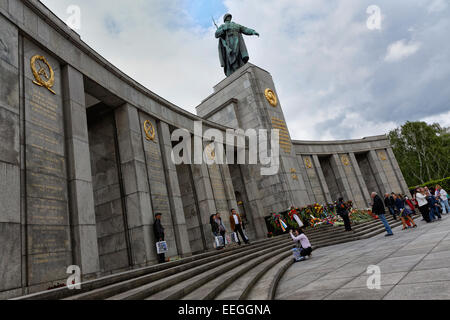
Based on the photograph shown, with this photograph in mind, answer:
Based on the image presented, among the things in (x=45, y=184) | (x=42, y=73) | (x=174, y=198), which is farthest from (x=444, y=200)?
(x=42, y=73)

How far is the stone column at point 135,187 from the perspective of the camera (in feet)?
36.3

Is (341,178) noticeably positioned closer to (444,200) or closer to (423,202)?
(444,200)

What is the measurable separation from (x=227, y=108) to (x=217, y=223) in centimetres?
1435

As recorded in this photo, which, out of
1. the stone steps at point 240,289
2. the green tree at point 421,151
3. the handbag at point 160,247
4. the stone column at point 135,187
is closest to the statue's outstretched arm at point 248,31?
the stone column at point 135,187

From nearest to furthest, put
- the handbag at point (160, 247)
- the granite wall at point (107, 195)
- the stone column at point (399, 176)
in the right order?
the handbag at point (160, 247), the granite wall at point (107, 195), the stone column at point (399, 176)

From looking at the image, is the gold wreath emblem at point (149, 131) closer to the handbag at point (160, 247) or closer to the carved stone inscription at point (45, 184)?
the carved stone inscription at point (45, 184)

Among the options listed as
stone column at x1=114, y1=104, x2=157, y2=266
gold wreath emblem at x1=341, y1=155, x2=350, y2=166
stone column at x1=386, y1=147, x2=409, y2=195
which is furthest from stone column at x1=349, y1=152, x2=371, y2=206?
stone column at x1=114, y1=104, x2=157, y2=266

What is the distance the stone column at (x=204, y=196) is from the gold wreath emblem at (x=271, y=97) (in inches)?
426

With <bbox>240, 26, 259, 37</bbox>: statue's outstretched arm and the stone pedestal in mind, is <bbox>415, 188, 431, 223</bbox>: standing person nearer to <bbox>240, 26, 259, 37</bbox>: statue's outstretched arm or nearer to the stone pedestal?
the stone pedestal

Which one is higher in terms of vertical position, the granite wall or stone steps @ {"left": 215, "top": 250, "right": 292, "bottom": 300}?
the granite wall

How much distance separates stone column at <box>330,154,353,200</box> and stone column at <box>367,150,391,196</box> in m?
5.20

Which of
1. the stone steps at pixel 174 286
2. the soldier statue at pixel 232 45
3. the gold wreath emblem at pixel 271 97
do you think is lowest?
the stone steps at pixel 174 286

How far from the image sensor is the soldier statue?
91.5 feet
